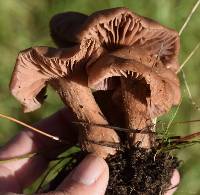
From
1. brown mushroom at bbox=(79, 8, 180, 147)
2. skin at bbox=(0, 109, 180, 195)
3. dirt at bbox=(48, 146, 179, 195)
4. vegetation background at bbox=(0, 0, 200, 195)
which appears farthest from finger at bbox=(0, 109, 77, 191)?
vegetation background at bbox=(0, 0, 200, 195)

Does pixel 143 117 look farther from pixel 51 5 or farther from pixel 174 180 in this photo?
pixel 51 5

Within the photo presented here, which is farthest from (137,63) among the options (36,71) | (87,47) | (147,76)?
(36,71)

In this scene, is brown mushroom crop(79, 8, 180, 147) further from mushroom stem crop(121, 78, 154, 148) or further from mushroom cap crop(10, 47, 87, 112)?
mushroom cap crop(10, 47, 87, 112)

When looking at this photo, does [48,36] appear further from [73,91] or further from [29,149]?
[73,91]

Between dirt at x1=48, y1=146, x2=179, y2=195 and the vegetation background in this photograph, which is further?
the vegetation background

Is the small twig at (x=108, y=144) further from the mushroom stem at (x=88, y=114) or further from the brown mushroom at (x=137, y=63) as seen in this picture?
the brown mushroom at (x=137, y=63)

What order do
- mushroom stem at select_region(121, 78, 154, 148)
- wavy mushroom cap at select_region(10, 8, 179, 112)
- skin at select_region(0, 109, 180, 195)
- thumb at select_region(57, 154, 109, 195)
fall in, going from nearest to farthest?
wavy mushroom cap at select_region(10, 8, 179, 112) < thumb at select_region(57, 154, 109, 195) < mushroom stem at select_region(121, 78, 154, 148) < skin at select_region(0, 109, 180, 195)

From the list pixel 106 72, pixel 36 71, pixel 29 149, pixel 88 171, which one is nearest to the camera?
pixel 106 72

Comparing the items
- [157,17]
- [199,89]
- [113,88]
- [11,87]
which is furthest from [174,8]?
[11,87]
